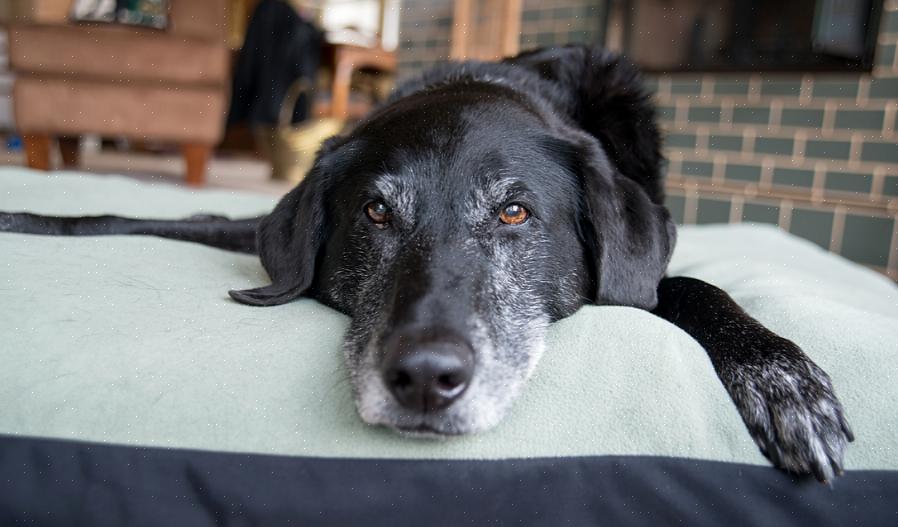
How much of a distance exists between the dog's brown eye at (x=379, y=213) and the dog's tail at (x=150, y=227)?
0.65 meters

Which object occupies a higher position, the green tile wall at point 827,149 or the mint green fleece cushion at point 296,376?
the green tile wall at point 827,149

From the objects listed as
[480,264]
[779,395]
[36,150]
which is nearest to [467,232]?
[480,264]

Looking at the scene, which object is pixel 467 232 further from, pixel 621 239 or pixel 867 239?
pixel 867 239

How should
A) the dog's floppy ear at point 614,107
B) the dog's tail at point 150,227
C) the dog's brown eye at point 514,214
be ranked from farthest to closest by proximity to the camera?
the dog's floppy ear at point 614,107, the dog's tail at point 150,227, the dog's brown eye at point 514,214

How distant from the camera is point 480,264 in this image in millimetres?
1248

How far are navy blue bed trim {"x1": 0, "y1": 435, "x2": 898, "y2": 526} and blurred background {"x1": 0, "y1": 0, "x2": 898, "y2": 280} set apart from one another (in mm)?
3422

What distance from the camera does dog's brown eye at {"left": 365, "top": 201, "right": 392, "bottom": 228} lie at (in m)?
1.38

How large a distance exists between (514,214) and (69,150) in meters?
6.33

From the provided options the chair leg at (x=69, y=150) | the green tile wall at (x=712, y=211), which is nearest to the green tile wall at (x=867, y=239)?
the green tile wall at (x=712, y=211)

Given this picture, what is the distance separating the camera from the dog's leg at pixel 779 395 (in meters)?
0.98

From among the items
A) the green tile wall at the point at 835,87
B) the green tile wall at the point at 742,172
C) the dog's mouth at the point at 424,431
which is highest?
the green tile wall at the point at 835,87

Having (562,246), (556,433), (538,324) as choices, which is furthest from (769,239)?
(556,433)

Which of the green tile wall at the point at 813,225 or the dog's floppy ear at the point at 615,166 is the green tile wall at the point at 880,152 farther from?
the dog's floppy ear at the point at 615,166

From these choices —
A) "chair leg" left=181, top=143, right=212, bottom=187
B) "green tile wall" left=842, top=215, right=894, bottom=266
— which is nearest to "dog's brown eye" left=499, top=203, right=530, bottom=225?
"green tile wall" left=842, top=215, right=894, bottom=266
